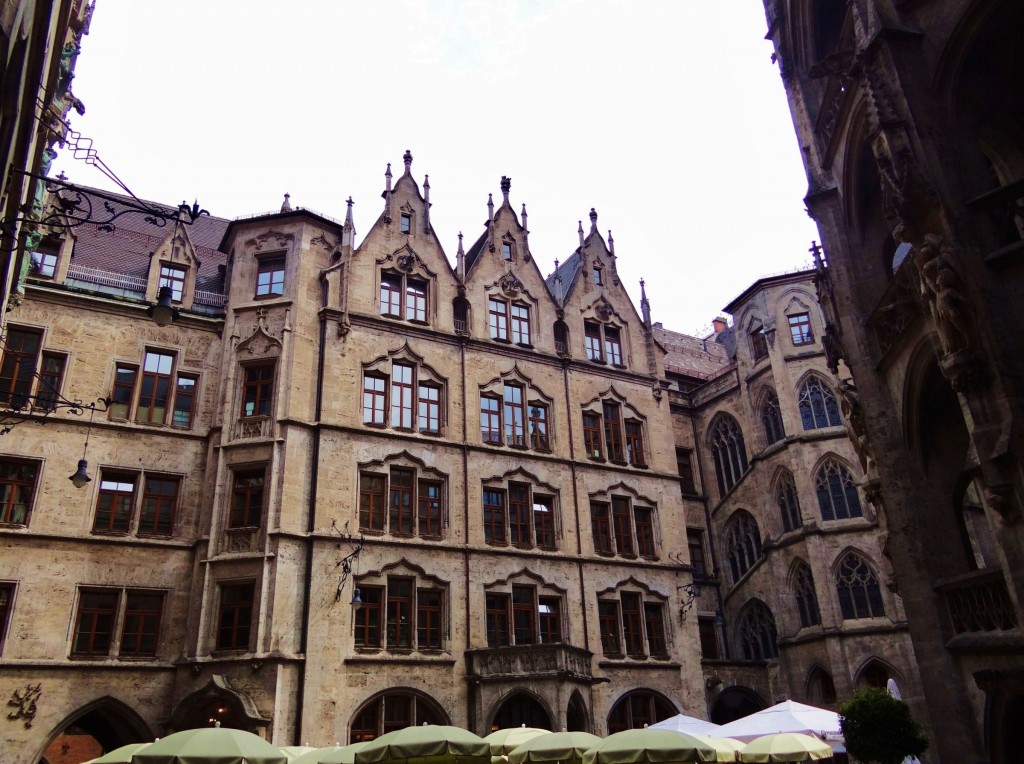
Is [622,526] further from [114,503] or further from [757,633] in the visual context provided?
[114,503]

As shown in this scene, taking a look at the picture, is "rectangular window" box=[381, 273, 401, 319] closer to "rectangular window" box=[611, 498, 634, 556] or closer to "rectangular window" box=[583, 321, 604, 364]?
"rectangular window" box=[583, 321, 604, 364]

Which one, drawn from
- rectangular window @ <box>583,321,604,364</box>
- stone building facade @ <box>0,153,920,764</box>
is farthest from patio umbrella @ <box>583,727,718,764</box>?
rectangular window @ <box>583,321,604,364</box>

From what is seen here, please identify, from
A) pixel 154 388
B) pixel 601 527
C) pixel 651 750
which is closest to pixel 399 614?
Answer: pixel 601 527

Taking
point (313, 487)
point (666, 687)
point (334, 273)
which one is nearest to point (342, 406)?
point (313, 487)

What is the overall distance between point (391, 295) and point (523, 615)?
1181 centimetres

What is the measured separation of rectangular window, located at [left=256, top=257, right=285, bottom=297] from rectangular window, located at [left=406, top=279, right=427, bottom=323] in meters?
4.35

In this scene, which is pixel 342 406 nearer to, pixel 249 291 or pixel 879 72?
pixel 249 291

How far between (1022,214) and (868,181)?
13.0ft

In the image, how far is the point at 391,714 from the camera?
2206cm

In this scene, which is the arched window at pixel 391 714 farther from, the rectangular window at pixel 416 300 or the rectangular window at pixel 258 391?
the rectangular window at pixel 416 300

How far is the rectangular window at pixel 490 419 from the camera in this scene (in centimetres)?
2703

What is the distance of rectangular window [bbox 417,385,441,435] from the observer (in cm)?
2600

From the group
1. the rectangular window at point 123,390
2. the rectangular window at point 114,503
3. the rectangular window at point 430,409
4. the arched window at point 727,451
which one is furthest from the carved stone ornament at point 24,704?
the arched window at point 727,451

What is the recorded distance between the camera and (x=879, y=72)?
34.7ft
